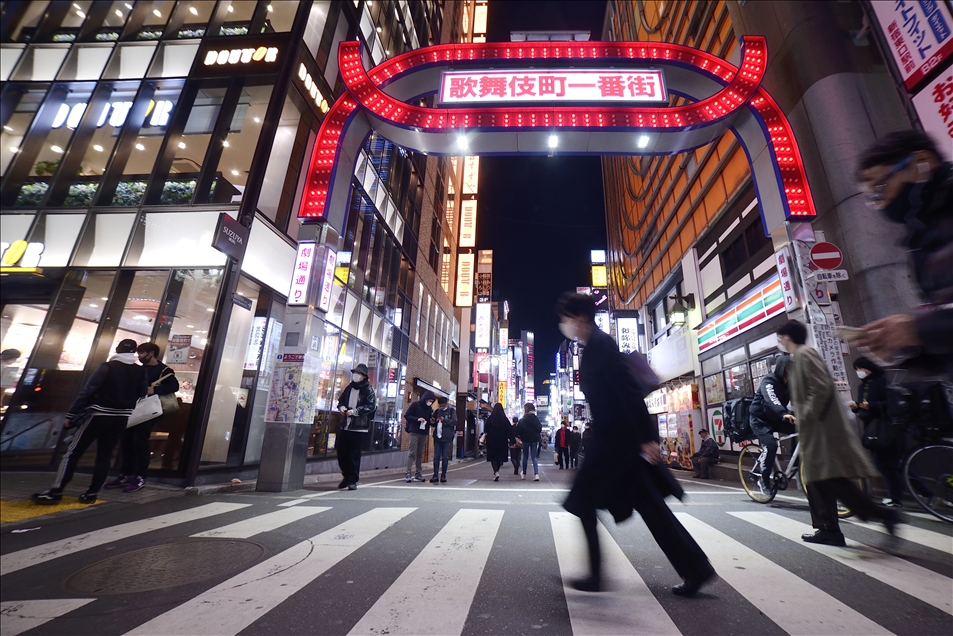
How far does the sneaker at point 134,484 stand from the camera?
5.84 m

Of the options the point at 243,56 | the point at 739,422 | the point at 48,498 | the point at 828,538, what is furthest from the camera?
the point at 243,56

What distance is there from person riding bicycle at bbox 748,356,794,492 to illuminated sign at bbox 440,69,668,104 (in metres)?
A: 6.46

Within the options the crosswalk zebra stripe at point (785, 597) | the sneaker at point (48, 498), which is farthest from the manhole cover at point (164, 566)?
the crosswalk zebra stripe at point (785, 597)

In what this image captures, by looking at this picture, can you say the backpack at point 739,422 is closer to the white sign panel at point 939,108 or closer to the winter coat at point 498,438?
the white sign panel at point 939,108

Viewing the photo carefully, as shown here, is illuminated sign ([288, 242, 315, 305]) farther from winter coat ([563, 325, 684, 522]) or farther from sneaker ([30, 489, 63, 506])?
winter coat ([563, 325, 684, 522])

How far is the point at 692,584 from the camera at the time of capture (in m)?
2.26

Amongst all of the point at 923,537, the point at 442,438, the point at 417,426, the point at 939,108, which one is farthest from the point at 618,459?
the point at 939,108

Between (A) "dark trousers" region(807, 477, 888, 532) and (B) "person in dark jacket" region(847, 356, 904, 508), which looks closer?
(A) "dark trousers" region(807, 477, 888, 532)

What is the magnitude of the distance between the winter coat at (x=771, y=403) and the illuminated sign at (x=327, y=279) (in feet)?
23.1

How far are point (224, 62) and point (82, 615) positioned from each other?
39.0 feet

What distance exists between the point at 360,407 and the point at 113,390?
11.1 ft

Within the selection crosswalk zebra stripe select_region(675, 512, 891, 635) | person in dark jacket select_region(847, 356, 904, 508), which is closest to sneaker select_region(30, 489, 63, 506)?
crosswalk zebra stripe select_region(675, 512, 891, 635)

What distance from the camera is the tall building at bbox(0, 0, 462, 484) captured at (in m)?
7.88

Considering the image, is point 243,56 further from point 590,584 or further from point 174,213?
point 590,584
